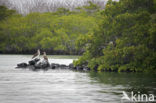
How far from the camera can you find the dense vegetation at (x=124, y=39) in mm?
32156

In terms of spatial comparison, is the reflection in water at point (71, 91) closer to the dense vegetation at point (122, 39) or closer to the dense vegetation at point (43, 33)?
the dense vegetation at point (122, 39)

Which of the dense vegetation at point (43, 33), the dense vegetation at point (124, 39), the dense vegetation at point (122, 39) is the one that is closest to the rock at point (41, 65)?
the dense vegetation at point (122, 39)

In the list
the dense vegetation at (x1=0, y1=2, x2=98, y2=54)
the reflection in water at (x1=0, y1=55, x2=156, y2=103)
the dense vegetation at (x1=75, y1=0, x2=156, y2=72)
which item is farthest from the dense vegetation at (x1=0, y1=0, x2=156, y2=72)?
the dense vegetation at (x1=0, y1=2, x2=98, y2=54)

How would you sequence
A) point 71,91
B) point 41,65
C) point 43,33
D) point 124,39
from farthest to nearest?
point 43,33, point 41,65, point 124,39, point 71,91

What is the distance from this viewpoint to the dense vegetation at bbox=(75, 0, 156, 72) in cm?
3216

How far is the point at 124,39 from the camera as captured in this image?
33312 millimetres

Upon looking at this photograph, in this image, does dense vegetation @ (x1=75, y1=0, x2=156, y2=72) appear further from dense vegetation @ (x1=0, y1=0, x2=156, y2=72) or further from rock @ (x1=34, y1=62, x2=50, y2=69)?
rock @ (x1=34, y1=62, x2=50, y2=69)

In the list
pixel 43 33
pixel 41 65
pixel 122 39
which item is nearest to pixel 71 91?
pixel 122 39

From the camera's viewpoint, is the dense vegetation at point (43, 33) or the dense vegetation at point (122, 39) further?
the dense vegetation at point (43, 33)

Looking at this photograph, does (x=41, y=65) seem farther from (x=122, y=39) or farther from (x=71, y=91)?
(x=71, y=91)

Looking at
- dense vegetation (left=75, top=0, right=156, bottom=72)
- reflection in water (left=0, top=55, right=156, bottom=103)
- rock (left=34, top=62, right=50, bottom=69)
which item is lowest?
reflection in water (left=0, top=55, right=156, bottom=103)

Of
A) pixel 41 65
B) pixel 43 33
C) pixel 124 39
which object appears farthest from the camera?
pixel 43 33

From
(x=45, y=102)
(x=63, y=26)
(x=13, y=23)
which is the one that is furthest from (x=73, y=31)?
(x=45, y=102)

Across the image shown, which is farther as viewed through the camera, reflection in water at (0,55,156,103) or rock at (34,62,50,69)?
rock at (34,62,50,69)
